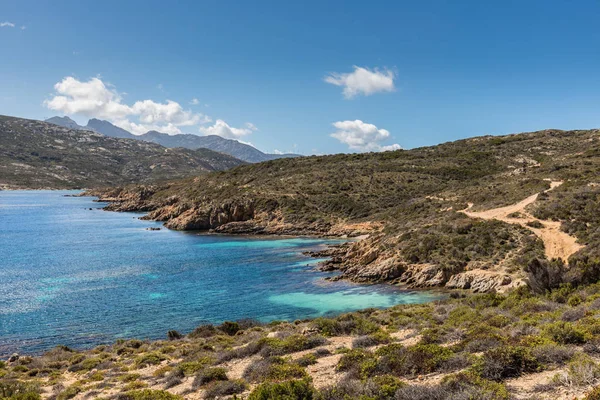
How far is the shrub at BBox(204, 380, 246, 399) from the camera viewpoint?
11.7 m

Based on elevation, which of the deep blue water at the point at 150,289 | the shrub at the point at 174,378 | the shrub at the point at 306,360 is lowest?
the deep blue water at the point at 150,289

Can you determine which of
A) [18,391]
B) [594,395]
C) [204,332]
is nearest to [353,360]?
[594,395]

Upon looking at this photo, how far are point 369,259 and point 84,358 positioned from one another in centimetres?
2735

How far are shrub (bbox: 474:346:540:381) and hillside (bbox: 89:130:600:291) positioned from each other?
13273 millimetres

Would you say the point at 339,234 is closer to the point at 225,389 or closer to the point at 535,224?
the point at 535,224

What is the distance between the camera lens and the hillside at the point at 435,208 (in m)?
32.2

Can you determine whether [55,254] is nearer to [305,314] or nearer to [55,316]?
[55,316]

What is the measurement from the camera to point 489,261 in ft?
108

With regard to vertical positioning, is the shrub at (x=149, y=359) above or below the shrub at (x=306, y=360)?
below

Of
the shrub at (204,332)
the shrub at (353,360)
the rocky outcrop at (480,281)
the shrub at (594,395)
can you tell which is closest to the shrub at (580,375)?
the shrub at (594,395)

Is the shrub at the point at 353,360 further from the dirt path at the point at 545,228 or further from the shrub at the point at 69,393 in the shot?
the dirt path at the point at 545,228

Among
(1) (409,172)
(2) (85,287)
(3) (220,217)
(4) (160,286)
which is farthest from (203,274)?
(1) (409,172)

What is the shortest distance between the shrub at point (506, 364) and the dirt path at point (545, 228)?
2386cm

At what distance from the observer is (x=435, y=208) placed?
52.8 m
